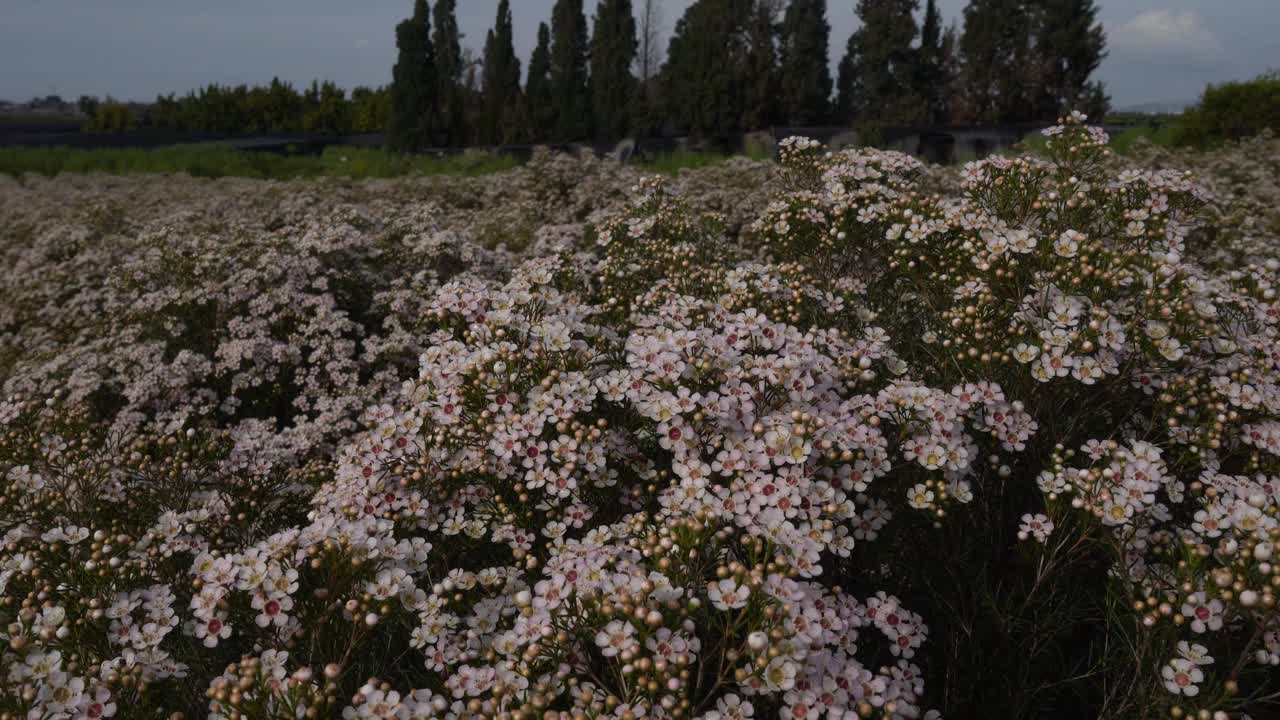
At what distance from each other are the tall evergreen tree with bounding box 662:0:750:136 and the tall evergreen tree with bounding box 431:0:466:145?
896 cm

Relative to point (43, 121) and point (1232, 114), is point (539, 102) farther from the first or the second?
point (43, 121)

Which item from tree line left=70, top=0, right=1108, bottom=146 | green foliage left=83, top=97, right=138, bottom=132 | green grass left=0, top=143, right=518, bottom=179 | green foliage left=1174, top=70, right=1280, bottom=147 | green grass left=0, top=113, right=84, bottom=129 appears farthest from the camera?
green grass left=0, top=113, right=84, bottom=129

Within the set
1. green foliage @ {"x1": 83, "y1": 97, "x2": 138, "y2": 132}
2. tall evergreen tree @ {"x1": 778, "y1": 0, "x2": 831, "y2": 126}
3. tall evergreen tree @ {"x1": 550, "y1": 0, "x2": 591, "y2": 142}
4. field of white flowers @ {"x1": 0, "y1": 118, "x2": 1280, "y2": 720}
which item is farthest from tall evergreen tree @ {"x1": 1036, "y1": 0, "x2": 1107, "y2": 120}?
green foliage @ {"x1": 83, "y1": 97, "x2": 138, "y2": 132}

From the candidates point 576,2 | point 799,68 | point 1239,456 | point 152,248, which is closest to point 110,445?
point 152,248

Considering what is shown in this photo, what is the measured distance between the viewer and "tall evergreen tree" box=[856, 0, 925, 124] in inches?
1280

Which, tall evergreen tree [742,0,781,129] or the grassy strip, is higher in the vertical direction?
tall evergreen tree [742,0,781,129]

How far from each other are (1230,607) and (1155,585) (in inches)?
12.1

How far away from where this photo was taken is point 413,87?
2406 cm

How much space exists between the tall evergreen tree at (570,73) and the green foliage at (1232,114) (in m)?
19.8

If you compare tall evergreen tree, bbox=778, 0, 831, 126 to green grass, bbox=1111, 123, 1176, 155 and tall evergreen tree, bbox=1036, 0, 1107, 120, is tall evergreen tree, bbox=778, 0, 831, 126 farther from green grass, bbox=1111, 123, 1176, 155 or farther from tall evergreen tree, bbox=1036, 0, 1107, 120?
green grass, bbox=1111, 123, 1176, 155

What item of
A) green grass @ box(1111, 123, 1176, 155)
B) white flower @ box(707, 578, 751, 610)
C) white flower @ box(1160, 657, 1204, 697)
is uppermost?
green grass @ box(1111, 123, 1176, 155)

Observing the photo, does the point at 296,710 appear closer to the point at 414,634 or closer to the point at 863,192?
the point at 414,634

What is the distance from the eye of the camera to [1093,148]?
158 inches

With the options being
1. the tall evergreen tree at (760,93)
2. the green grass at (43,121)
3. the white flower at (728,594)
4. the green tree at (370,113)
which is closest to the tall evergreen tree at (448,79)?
the green tree at (370,113)
